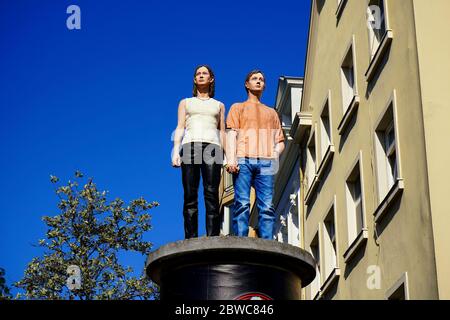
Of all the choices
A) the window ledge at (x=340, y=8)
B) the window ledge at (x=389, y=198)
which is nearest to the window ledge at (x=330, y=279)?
the window ledge at (x=389, y=198)

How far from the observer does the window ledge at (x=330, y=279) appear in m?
20.3

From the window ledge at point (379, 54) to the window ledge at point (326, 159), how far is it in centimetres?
365

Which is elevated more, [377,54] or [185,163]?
[377,54]

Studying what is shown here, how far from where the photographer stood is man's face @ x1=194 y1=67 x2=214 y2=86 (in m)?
11.3

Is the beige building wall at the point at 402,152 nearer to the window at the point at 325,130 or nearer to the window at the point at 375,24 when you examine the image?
the window at the point at 375,24

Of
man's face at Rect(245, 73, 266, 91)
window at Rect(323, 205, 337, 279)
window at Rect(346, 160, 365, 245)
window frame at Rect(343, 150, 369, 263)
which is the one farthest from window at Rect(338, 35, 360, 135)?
man's face at Rect(245, 73, 266, 91)

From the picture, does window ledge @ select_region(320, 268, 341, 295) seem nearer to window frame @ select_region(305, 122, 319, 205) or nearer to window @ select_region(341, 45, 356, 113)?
window frame @ select_region(305, 122, 319, 205)

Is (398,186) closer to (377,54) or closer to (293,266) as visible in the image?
(377,54)

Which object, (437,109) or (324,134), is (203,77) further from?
(324,134)

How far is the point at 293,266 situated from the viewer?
34.0 feet

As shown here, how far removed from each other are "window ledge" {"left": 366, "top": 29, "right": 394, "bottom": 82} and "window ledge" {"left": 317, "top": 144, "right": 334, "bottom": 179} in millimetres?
3650

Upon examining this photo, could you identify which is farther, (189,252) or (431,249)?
(431,249)

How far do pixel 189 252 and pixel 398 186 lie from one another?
6.36 m
